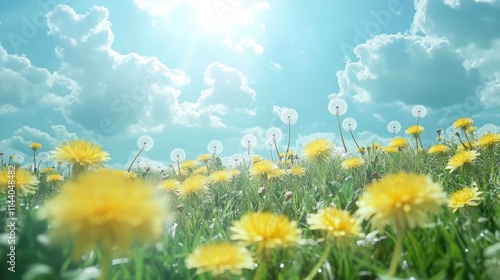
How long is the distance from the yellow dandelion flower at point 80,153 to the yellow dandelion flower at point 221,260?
76 cm

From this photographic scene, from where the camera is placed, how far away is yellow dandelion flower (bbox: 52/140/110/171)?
5.98ft

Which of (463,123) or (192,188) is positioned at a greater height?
(463,123)

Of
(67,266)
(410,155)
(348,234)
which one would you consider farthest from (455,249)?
(410,155)

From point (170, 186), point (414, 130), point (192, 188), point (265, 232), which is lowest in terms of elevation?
point (265, 232)

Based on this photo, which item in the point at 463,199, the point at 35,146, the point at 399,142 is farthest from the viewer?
the point at 35,146

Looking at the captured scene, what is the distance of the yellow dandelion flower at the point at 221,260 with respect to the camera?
130 cm

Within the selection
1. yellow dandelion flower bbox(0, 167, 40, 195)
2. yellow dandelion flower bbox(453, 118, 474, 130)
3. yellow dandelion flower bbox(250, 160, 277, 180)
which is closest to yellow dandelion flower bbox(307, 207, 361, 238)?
yellow dandelion flower bbox(0, 167, 40, 195)

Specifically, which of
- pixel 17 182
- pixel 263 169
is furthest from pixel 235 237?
pixel 263 169

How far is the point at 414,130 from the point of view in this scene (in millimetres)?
5324

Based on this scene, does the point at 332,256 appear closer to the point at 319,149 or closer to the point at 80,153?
the point at 80,153

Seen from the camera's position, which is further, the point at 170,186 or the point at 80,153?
the point at 170,186

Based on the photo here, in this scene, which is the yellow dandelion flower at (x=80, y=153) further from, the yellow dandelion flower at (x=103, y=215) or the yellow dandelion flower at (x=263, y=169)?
the yellow dandelion flower at (x=263, y=169)

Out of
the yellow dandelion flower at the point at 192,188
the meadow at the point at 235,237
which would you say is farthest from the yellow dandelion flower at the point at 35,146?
the meadow at the point at 235,237

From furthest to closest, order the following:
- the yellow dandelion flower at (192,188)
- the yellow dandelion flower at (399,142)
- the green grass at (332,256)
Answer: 1. the yellow dandelion flower at (399,142)
2. the yellow dandelion flower at (192,188)
3. the green grass at (332,256)
